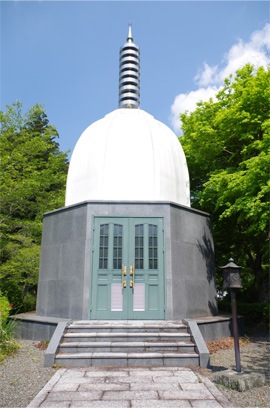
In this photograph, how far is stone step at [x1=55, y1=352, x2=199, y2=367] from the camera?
6199mm

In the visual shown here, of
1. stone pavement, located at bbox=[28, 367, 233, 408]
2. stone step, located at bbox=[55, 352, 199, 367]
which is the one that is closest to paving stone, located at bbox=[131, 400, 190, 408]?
stone pavement, located at bbox=[28, 367, 233, 408]

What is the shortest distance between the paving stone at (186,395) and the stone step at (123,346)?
6.38ft

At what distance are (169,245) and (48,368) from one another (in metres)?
4.56

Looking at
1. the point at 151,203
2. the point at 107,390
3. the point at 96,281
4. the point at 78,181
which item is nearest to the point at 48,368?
the point at 107,390

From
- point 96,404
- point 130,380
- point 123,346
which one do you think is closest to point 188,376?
point 130,380

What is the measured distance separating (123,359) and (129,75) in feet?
43.2

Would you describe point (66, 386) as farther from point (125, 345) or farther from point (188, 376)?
point (188, 376)

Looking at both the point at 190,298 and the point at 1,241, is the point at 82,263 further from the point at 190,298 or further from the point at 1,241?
the point at 1,241

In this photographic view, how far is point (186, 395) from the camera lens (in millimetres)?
4527

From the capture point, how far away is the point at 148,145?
412 inches

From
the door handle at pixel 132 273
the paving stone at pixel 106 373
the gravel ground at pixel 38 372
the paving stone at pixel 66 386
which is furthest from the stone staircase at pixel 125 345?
the paving stone at pixel 66 386

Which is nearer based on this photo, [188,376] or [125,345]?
[188,376]

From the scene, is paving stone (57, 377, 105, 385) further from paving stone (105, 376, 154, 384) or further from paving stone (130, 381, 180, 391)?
paving stone (130, 381, 180, 391)

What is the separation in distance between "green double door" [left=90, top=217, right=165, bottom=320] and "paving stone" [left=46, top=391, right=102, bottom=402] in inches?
143
